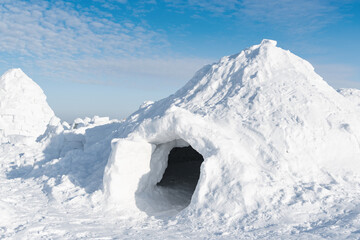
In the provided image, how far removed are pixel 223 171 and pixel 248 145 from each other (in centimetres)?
125

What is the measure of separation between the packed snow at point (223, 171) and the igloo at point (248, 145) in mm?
28

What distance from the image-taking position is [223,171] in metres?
6.66

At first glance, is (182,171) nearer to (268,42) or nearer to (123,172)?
(123,172)

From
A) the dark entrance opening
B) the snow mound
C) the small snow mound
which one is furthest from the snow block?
the snow mound

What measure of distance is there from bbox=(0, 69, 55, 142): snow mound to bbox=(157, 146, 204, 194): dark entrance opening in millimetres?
17507

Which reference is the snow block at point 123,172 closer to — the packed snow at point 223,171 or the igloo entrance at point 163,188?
the packed snow at point 223,171

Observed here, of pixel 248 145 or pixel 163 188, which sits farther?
pixel 163 188

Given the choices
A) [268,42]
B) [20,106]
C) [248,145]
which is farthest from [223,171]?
[20,106]

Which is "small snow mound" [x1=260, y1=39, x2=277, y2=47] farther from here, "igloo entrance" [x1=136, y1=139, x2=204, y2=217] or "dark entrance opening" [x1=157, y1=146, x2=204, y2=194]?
"dark entrance opening" [x1=157, y1=146, x2=204, y2=194]

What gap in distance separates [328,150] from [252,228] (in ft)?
11.3

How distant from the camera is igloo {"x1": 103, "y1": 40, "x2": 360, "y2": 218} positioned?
21.0 feet

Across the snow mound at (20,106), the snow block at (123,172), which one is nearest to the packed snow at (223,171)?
the snow block at (123,172)

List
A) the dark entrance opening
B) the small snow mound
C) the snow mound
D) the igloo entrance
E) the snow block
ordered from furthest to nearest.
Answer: the snow mound → the small snow mound → the dark entrance opening → the igloo entrance → the snow block

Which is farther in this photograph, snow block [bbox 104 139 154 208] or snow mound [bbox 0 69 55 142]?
snow mound [bbox 0 69 55 142]
